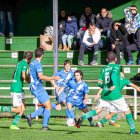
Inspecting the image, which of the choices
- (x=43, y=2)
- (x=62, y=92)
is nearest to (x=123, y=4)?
(x=43, y=2)

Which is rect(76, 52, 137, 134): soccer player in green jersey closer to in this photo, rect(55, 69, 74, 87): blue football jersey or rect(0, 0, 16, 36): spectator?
rect(55, 69, 74, 87): blue football jersey

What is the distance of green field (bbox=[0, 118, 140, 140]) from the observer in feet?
49.2

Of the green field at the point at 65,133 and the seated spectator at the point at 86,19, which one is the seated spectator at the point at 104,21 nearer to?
the seated spectator at the point at 86,19

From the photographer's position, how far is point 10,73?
2275 centimetres

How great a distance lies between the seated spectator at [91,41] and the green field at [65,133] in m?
4.57

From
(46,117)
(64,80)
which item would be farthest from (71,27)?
(46,117)

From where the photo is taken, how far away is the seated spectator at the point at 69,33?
23453 millimetres

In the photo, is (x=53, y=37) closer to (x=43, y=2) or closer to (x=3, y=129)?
(x=43, y=2)

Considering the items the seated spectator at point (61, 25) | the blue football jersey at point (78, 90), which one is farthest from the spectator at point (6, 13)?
the blue football jersey at point (78, 90)

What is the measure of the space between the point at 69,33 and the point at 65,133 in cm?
802

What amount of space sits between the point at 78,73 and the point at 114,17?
23.8 feet

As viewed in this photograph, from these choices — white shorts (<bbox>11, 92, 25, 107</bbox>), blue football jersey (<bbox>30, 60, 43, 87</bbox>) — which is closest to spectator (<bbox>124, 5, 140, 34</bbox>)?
white shorts (<bbox>11, 92, 25, 107</bbox>)

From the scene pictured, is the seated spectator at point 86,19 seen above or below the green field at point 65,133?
above

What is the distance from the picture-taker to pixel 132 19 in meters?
23.3
